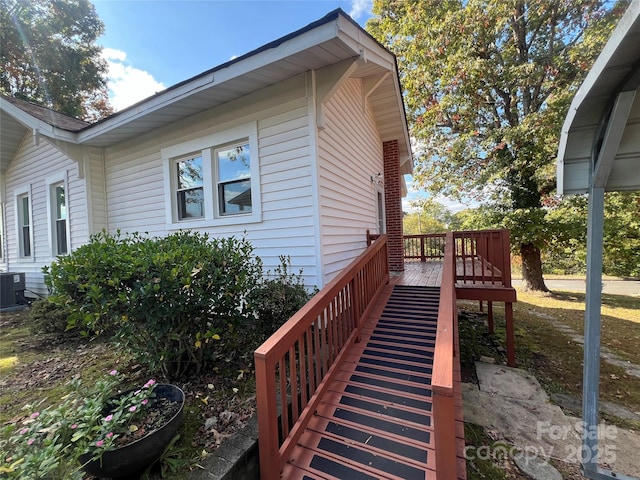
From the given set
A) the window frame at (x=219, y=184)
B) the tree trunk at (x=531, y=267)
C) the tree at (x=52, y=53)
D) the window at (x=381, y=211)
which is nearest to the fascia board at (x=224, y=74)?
the window frame at (x=219, y=184)

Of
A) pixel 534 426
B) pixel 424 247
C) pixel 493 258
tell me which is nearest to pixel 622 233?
pixel 424 247

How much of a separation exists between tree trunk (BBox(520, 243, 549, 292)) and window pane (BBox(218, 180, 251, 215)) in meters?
10.8

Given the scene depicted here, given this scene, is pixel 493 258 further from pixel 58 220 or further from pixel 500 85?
pixel 58 220

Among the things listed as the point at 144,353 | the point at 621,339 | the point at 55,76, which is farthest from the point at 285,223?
the point at 55,76

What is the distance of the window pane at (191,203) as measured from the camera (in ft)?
17.4

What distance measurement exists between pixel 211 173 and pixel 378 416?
4370mm

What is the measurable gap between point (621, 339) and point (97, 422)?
965 cm

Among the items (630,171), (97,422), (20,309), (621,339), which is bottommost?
(621,339)

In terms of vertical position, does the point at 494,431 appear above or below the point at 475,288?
below

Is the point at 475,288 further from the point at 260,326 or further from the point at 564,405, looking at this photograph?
the point at 260,326

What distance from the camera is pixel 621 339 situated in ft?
21.2

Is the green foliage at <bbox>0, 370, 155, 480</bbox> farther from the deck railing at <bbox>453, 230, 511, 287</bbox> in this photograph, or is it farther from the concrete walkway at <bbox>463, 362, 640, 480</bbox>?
the deck railing at <bbox>453, 230, 511, 287</bbox>

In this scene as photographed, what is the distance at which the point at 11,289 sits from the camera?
760cm

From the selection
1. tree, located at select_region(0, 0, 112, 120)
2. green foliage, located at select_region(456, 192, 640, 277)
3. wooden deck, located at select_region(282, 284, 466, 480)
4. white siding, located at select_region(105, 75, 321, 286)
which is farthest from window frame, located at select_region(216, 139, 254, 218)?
tree, located at select_region(0, 0, 112, 120)
